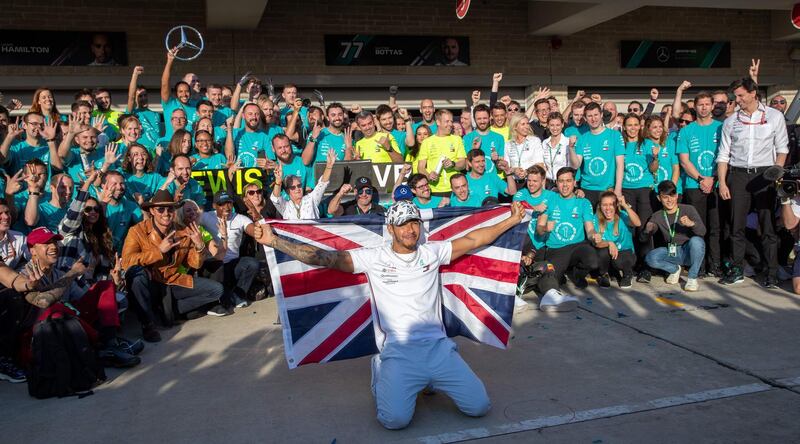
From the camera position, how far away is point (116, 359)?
568cm

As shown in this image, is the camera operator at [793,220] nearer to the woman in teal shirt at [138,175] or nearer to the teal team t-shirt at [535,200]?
the teal team t-shirt at [535,200]

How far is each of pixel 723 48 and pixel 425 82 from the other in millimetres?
7068

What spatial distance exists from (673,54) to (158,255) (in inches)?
504

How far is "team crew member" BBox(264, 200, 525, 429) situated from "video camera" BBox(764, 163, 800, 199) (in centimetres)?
417

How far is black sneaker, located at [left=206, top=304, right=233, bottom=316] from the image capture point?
289 inches

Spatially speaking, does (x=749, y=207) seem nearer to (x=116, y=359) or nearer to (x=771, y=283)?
(x=771, y=283)

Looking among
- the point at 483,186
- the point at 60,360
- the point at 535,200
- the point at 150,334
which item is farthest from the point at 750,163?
the point at 60,360

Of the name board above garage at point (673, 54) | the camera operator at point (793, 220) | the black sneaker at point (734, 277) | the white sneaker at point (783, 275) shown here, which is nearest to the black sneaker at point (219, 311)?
the black sneaker at point (734, 277)

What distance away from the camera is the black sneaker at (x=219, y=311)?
735cm

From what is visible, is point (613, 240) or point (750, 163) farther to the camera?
point (613, 240)

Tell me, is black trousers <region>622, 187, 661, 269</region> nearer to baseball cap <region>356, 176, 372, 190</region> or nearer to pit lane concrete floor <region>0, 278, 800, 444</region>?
pit lane concrete floor <region>0, 278, 800, 444</region>

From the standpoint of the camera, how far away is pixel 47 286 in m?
5.36

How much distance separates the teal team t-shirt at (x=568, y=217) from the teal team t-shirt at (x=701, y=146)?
146 centimetres

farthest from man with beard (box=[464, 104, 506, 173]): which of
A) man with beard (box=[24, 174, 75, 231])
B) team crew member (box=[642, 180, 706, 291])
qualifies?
man with beard (box=[24, 174, 75, 231])
